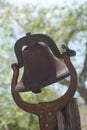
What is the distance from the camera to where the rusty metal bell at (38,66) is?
2.68m

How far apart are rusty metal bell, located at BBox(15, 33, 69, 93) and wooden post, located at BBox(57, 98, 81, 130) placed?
0.22 meters

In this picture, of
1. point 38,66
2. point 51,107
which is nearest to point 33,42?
point 38,66

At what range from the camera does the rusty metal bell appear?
2678 mm

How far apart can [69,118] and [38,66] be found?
1.33 feet

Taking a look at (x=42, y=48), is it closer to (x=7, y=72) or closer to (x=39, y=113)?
(x=39, y=113)

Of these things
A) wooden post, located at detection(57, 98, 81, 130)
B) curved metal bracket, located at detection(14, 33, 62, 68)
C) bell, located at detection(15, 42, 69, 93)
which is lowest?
wooden post, located at detection(57, 98, 81, 130)

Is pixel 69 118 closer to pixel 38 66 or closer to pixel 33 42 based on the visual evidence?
pixel 38 66

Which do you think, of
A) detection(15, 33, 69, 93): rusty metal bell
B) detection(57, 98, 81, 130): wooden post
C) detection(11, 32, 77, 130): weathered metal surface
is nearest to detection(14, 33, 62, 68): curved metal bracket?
detection(15, 33, 69, 93): rusty metal bell

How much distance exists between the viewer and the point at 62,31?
368 inches

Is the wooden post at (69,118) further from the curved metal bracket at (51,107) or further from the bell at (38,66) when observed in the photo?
the bell at (38,66)

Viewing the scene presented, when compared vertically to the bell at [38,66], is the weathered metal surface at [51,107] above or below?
below

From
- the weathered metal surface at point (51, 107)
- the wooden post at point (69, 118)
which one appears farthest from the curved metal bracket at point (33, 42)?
the wooden post at point (69, 118)

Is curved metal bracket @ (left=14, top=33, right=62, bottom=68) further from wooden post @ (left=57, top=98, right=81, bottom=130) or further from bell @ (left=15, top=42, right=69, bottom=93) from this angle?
wooden post @ (left=57, top=98, right=81, bottom=130)

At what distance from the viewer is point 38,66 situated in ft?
9.00
